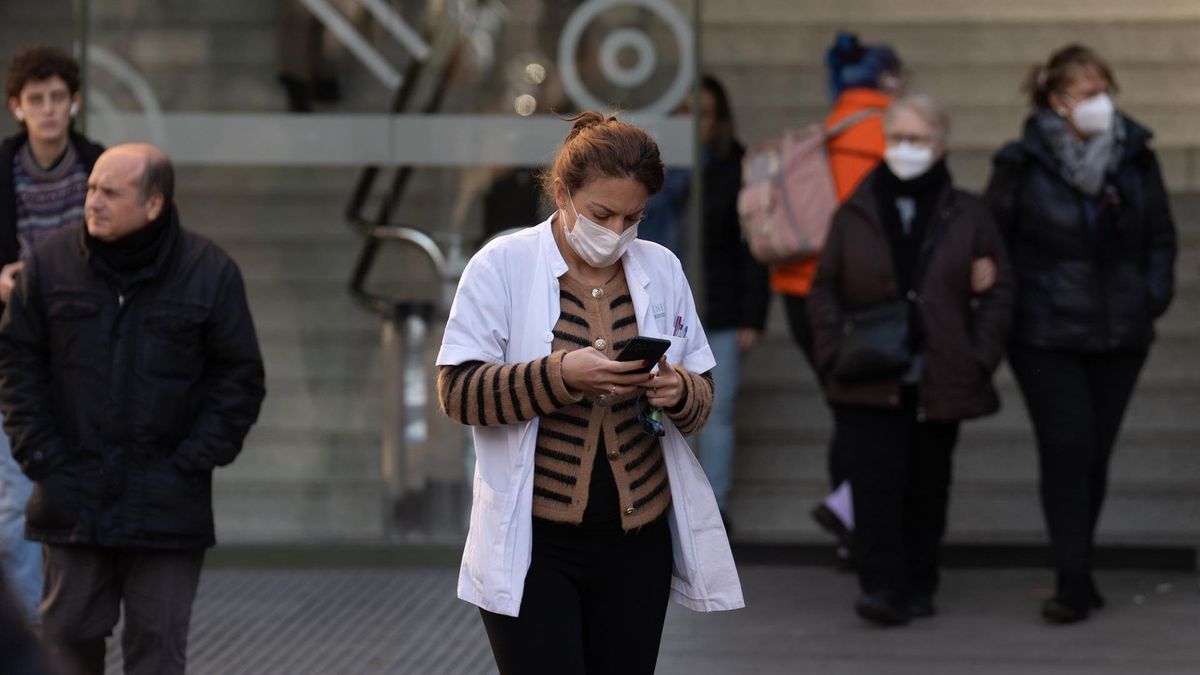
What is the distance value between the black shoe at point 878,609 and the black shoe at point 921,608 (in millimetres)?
177

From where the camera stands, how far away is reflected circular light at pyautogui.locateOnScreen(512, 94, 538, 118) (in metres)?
7.86

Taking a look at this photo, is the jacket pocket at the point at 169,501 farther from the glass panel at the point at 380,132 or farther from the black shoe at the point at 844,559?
the black shoe at the point at 844,559

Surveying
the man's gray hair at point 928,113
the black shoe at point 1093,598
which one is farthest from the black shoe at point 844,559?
the man's gray hair at point 928,113

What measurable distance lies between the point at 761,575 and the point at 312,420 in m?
2.04

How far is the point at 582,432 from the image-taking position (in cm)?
402

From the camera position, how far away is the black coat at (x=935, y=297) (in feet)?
22.2

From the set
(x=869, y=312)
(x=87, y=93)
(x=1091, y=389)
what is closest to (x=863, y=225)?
Answer: (x=869, y=312)

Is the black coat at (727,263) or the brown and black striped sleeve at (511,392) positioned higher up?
the brown and black striped sleeve at (511,392)

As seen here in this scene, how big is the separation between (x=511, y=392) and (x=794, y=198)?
12.4ft

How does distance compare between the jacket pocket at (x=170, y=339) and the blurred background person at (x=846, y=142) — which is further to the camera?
the blurred background person at (x=846, y=142)

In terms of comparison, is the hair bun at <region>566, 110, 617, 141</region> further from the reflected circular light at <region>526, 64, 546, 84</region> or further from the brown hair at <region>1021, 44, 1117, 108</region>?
the reflected circular light at <region>526, 64, 546, 84</region>

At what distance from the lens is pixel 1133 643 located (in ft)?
21.8

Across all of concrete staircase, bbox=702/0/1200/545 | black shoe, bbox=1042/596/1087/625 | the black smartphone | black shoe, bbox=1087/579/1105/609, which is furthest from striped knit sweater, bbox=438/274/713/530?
concrete staircase, bbox=702/0/1200/545

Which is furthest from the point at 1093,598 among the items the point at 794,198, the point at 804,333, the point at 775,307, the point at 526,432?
the point at 526,432
